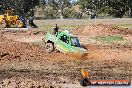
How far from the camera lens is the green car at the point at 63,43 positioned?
975 inches

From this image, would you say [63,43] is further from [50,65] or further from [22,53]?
[50,65]

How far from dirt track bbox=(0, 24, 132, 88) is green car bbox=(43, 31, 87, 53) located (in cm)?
43

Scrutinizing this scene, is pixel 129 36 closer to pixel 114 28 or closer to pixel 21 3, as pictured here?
pixel 114 28

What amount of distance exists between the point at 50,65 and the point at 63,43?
3.38 m

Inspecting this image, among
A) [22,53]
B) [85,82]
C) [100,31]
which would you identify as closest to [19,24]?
[100,31]

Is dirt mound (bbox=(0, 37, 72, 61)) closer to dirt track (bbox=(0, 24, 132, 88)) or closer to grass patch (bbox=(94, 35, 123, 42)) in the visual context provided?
dirt track (bbox=(0, 24, 132, 88))

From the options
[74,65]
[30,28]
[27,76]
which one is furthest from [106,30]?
[27,76]

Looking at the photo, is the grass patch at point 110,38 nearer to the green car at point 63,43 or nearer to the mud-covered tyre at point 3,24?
the green car at point 63,43

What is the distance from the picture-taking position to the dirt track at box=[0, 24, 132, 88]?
18.5 meters

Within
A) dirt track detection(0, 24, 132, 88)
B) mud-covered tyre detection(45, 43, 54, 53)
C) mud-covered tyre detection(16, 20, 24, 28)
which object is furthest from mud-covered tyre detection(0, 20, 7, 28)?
mud-covered tyre detection(45, 43, 54, 53)

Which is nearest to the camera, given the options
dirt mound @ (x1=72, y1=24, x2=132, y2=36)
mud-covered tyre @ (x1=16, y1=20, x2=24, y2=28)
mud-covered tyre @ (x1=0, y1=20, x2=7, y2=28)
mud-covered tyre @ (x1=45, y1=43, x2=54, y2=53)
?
mud-covered tyre @ (x1=45, y1=43, x2=54, y2=53)

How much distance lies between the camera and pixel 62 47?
25.3 metres

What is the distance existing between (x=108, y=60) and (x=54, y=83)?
6.94 m

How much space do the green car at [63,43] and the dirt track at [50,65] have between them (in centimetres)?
43
